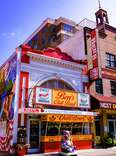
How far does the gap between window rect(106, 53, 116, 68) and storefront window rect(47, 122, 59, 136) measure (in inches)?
381

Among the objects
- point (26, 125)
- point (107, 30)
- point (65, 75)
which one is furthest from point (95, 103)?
point (107, 30)

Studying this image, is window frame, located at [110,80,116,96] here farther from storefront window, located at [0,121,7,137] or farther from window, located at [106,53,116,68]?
storefront window, located at [0,121,7,137]

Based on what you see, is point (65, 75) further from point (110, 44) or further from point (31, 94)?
point (110, 44)

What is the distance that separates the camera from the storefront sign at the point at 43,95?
17.3 metres

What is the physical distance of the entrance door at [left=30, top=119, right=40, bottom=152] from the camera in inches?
686

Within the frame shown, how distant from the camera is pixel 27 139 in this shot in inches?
676

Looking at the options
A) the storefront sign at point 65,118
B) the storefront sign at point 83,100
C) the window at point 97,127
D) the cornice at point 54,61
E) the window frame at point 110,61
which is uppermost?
the window frame at point 110,61

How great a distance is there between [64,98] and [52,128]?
103 inches

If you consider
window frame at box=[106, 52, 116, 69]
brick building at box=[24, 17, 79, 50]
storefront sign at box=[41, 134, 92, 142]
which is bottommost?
storefront sign at box=[41, 134, 92, 142]

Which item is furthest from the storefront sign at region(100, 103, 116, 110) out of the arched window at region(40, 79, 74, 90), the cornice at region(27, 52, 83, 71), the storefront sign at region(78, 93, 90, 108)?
the cornice at region(27, 52, 83, 71)

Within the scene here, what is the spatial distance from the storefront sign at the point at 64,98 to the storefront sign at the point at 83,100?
1.73 feet

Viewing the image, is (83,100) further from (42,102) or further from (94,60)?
(42,102)

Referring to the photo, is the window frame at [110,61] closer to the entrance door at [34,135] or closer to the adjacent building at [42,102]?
the adjacent building at [42,102]

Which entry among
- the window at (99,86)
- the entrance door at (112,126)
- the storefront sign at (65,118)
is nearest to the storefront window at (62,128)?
the storefront sign at (65,118)
